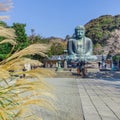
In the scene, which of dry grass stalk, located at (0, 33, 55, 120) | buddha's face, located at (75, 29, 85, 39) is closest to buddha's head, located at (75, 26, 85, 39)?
buddha's face, located at (75, 29, 85, 39)

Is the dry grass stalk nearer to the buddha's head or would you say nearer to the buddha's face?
the buddha's head

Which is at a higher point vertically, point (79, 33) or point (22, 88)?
point (79, 33)

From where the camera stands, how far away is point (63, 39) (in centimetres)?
11312

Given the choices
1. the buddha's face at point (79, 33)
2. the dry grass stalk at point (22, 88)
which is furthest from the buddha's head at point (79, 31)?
the dry grass stalk at point (22, 88)

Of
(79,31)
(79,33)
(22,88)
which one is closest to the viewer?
(22,88)

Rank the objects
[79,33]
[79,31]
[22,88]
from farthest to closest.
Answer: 1. [79,33]
2. [79,31]
3. [22,88]

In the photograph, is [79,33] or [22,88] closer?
[22,88]

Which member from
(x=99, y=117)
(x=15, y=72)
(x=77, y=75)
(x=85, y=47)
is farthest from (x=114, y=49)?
(x=15, y=72)

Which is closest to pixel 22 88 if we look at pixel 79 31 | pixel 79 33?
pixel 79 31

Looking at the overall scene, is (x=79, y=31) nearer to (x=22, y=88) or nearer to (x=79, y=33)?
(x=79, y=33)

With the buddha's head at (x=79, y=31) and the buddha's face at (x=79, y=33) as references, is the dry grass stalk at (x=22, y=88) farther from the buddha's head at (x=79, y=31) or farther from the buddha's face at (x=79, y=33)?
the buddha's face at (x=79, y=33)

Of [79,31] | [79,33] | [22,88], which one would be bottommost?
[22,88]

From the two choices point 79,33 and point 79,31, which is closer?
point 79,31

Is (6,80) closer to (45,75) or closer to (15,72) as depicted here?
(15,72)
